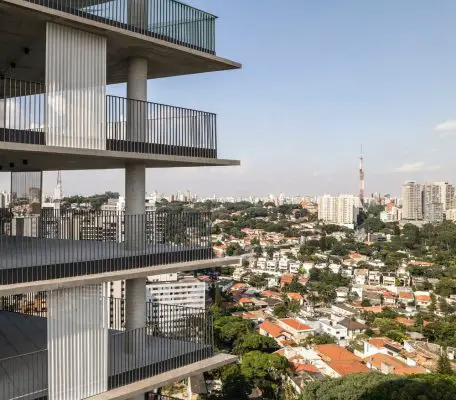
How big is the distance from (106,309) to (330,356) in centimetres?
5688

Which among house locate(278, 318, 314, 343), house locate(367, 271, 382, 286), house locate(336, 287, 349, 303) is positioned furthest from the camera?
house locate(367, 271, 382, 286)

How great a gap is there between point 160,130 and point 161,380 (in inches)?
189

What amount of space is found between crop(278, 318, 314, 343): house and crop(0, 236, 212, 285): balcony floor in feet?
212

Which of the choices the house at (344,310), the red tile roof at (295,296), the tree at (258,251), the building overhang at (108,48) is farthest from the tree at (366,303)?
the building overhang at (108,48)

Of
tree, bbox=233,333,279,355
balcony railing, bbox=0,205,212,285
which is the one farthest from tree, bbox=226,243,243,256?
balcony railing, bbox=0,205,212,285

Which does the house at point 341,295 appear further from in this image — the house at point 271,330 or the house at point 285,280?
the house at point 271,330

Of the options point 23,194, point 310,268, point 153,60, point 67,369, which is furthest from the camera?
point 310,268

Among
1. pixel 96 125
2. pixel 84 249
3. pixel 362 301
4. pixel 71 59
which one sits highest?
pixel 71 59

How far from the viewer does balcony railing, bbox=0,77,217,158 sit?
8.29 meters

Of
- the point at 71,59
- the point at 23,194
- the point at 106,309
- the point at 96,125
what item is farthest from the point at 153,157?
the point at 23,194

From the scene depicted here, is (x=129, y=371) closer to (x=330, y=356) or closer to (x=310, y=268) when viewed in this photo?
(x=330, y=356)

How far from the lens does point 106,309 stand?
9156 mm

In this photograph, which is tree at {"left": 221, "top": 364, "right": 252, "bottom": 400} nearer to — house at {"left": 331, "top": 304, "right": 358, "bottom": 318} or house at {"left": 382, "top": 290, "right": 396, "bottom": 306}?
house at {"left": 331, "top": 304, "right": 358, "bottom": 318}

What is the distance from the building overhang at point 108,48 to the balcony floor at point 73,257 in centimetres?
363
